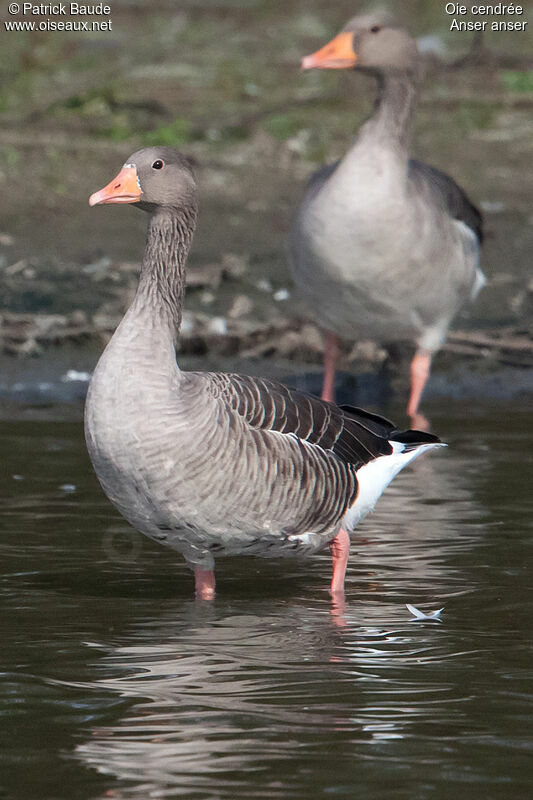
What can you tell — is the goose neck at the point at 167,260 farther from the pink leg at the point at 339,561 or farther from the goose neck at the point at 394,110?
the goose neck at the point at 394,110

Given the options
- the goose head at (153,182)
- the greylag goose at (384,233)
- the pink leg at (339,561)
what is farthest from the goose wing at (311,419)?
the greylag goose at (384,233)

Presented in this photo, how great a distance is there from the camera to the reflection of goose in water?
15.0ft

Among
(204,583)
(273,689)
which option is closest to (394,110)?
(204,583)

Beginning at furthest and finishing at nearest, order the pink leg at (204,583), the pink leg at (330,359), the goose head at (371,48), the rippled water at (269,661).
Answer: the pink leg at (330,359) → the goose head at (371,48) → the pink leg at (204,583) → the rippled water at (269,661)

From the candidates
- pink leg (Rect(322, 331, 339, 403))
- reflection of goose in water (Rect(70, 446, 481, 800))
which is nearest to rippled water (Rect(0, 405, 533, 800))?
reflection of goose in water (Rect(70, 446, 481, 800))

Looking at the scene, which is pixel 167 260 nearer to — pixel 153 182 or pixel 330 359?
pixel 153 182

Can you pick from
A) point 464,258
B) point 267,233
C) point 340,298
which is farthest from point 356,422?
point 267,233

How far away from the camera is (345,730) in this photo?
4.87 meters

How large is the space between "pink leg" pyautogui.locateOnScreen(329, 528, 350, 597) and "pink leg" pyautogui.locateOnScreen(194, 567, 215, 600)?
521mm

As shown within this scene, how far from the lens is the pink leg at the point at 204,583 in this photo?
6609mm

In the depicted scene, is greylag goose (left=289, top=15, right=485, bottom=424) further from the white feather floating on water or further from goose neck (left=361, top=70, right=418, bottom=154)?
the white feather floating on water

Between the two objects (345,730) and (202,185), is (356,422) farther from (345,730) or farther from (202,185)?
(202,185)

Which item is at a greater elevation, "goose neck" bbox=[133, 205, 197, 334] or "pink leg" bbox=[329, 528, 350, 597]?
"goose neck" bbox=[133, 205, 197, 334]

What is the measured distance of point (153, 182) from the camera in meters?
6.54
